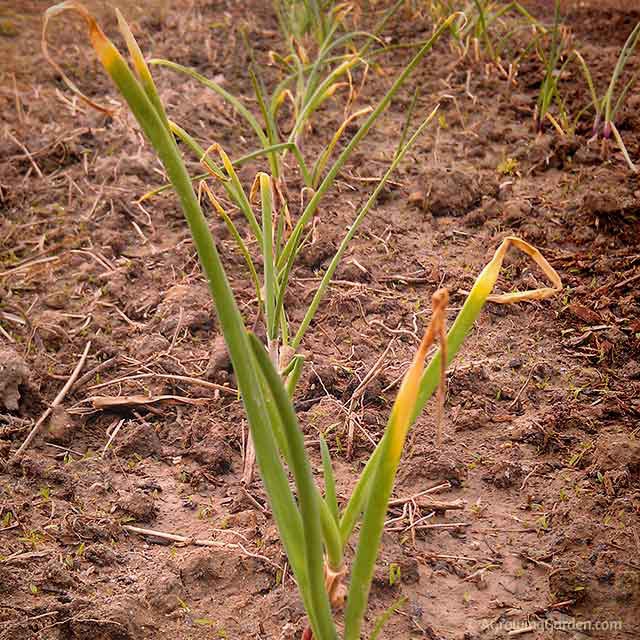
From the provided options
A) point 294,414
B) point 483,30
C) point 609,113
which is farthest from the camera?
point 483,30

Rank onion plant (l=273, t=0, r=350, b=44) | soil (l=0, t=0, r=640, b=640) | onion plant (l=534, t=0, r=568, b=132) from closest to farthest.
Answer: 1. soil (l=0, t=0, r=640, b=640)
2. onion plant (l=534, t=0, r=568, b=132)
3. onion plant (l=273, t=0, r=350, b=44)

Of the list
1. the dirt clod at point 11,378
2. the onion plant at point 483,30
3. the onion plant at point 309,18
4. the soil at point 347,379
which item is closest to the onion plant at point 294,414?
the soil at point 347,379

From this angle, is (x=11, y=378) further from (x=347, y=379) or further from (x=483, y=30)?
(x=483, y=30)

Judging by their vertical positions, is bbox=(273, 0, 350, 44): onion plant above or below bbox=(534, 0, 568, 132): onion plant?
above

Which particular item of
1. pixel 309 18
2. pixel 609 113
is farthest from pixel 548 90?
pixel 309 18

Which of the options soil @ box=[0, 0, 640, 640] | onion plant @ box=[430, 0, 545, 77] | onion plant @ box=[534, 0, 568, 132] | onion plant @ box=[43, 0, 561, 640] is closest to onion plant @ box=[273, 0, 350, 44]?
soil @ box=[0, 0, 640, 640]

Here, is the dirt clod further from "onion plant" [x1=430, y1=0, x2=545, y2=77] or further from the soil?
"onion plant" [x1=430, y1=0, x2=545, y2=77]

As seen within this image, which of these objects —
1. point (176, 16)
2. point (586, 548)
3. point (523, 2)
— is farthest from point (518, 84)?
point (586, 548)

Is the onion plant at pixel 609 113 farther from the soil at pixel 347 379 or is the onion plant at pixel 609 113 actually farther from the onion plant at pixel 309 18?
the onion plant at pixel 309 18
